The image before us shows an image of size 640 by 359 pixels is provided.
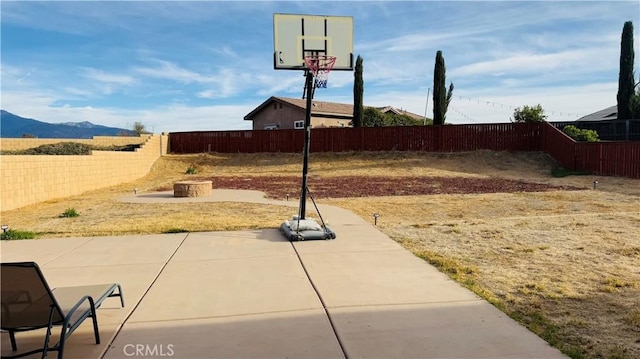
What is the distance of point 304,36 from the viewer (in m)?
9.07

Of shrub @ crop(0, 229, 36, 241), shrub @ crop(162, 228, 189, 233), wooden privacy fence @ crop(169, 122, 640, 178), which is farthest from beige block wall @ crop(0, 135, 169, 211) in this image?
wooden privacy fence @ crop(169, 122, 640, 178)

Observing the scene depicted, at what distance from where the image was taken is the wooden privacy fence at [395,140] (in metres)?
30.2

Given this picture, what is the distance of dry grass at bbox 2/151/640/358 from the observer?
438 cm

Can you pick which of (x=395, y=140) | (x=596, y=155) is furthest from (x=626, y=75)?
(x=395, y=140)

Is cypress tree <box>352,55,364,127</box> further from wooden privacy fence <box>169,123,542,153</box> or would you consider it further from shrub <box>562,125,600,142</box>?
shrub <box>562,125,600,142</box>

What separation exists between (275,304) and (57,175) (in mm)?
15087

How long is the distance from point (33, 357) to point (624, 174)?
23.4 meters

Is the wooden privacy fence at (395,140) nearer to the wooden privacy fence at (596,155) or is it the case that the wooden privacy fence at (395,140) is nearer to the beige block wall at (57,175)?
the wooden privacy fence at (596,155)

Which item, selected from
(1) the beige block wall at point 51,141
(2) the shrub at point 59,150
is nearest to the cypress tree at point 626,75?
(1) the beige block wall at point 51,141

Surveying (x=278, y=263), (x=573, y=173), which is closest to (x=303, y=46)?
(x=278, y=263)

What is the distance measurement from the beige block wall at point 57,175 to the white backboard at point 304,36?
968 cm

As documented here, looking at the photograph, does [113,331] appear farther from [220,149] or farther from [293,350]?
[220,149]

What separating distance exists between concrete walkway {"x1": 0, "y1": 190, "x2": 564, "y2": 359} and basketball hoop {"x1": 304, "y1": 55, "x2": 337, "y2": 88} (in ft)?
10.6

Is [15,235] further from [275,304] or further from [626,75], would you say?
[626,75]
